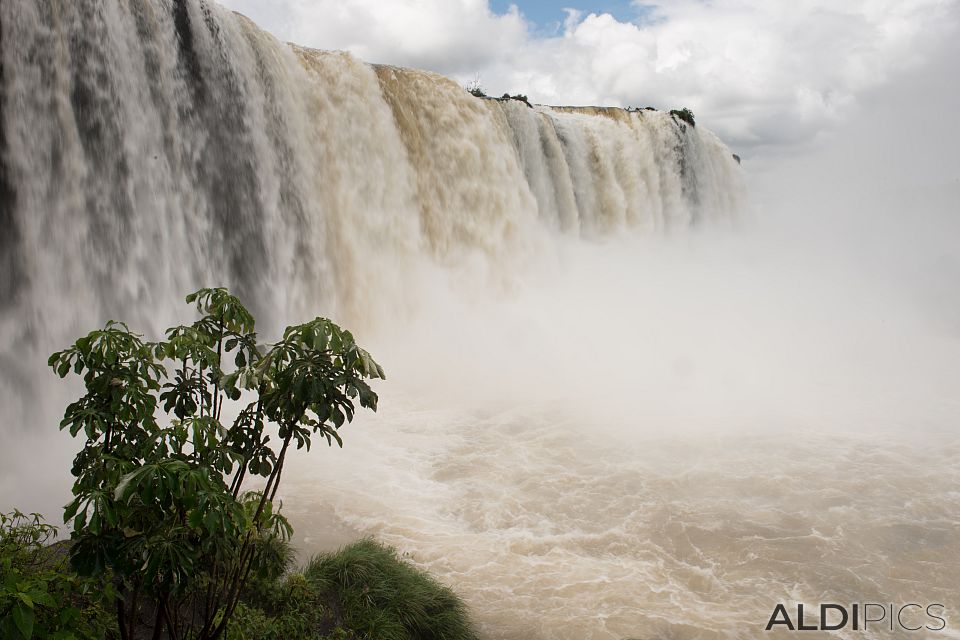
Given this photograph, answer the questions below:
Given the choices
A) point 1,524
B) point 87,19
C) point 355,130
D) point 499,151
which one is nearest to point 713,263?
point 499,151

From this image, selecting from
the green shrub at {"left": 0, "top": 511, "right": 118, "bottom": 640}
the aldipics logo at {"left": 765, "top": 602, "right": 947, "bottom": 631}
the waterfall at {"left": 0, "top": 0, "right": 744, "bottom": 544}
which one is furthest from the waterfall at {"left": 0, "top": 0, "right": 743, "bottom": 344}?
the aldipics logo at {"left": 765, "top": 602, "right": 947, "bottom": 631}

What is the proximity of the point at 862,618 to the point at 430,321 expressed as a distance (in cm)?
1086

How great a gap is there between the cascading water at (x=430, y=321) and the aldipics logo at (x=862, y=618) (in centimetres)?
18

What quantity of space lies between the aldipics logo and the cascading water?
0.60 feet

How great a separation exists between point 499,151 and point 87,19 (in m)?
9.68

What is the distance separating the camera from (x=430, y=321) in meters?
15.1

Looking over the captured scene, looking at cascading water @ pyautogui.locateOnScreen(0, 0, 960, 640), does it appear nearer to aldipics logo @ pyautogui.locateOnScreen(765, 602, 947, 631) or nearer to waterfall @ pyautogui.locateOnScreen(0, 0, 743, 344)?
waterfall @ pyautogui.locateOnScreen(0, 0, 743, 344)

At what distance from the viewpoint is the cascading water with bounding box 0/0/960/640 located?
6.35 metres

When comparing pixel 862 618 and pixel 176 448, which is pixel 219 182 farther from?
pixel 862 618

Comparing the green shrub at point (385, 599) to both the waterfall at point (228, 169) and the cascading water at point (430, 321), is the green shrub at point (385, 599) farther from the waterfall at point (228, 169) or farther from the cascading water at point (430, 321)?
the waterfall at point (228, 169)

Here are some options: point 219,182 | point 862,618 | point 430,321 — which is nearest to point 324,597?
point 862,618

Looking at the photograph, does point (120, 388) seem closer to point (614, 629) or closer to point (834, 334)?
point (614, 629)

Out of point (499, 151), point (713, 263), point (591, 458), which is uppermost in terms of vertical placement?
point (713, 263)

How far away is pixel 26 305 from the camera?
28.1ft
